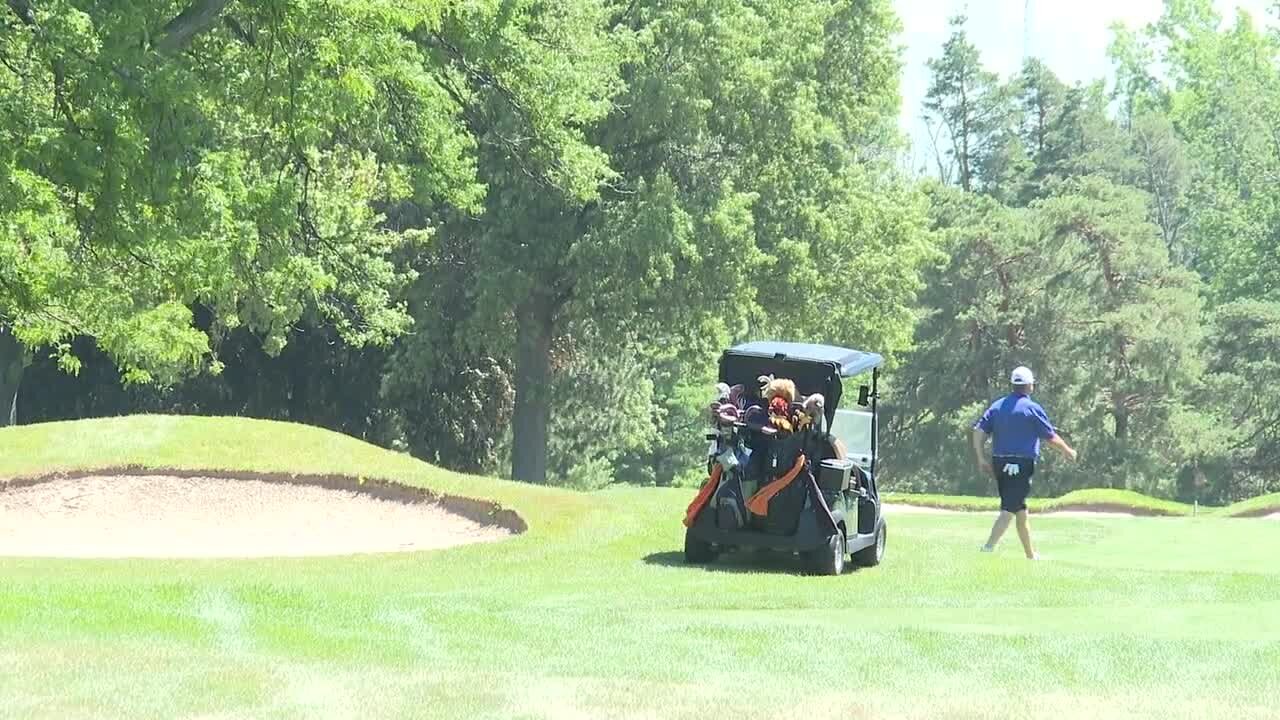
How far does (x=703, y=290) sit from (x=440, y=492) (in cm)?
1392

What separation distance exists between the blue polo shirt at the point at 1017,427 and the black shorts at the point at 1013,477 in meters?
0.07

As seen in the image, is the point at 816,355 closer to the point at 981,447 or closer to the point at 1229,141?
the point at 981,447

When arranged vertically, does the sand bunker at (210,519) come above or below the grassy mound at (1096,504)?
below

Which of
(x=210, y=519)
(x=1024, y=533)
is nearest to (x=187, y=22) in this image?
(x=210, y=519)

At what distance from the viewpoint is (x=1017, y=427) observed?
15.8 m

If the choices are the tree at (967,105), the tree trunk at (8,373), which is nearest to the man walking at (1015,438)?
the tree trunk at (8,373)

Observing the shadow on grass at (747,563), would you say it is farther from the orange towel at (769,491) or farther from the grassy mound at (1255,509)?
the grassy mound at (1255,509)

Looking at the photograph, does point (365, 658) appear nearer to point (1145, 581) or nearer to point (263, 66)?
point (1145, 581)

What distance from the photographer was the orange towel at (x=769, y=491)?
13.8 meters

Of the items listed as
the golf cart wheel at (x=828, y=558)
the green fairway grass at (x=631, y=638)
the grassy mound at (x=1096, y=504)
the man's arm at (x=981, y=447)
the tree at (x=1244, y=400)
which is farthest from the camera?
the tree at (x=1244, y=400)

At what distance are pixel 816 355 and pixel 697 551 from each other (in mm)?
1990

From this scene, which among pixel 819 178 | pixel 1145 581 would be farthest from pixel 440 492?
pixel 819 178

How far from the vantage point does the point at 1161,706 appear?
7172 millimetres

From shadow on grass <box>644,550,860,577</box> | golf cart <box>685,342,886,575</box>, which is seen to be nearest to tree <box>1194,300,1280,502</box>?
shadow on grass <box>644,550,860,577</box>
